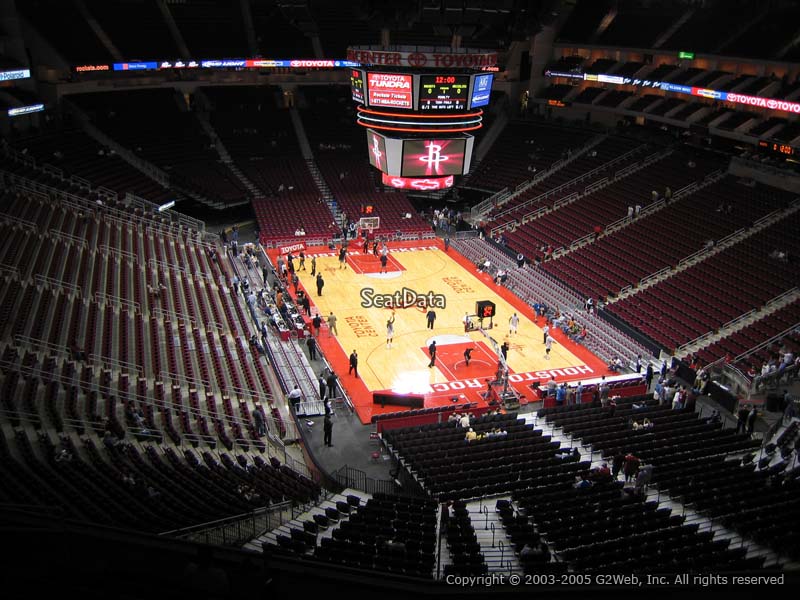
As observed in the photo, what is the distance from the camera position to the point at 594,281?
31.1 m

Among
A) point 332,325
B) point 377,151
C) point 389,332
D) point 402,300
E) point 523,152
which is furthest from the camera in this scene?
point 523,152

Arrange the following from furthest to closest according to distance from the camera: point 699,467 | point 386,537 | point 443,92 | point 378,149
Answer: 1. point 378,149
2. point 443,92
3. point 699,467
4. point 386,537

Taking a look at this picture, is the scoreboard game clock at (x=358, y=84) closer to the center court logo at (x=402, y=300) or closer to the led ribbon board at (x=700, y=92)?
the center court logo at (x=402, y=300)

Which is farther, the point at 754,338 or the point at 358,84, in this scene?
the point at 358,84

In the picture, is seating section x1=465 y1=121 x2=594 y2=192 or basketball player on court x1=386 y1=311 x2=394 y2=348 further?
seating section x1=465 y1=121 x2=594 y2=192

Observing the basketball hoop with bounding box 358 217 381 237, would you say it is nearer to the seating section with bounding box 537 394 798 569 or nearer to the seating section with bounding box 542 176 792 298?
the seating section with bounding box 542 176 792 298

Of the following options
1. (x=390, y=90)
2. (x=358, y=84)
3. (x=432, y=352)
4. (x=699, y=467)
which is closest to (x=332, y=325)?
(x=432, y=352)

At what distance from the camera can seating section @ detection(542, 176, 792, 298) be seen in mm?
30828

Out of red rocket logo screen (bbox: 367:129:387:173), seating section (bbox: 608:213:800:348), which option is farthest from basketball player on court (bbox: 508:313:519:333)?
red rocket logo screen (bbox: 367:129:387:173)

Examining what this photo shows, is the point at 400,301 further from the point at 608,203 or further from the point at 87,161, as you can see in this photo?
the point at 87,161

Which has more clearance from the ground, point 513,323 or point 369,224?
point 369,224

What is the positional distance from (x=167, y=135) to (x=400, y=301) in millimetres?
22719

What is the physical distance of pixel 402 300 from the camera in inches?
1210

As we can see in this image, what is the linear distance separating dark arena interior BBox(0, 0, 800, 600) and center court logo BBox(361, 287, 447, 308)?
0.18 meters
